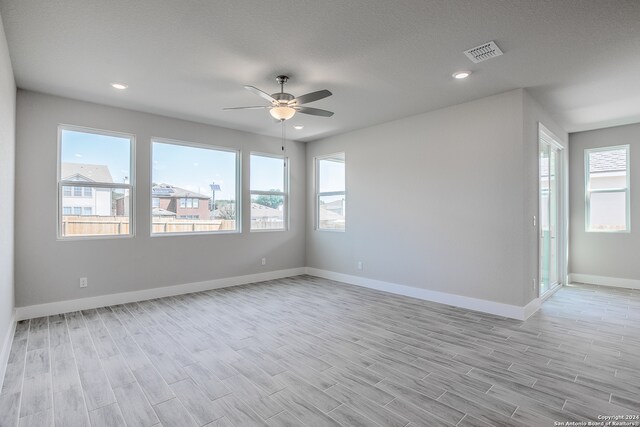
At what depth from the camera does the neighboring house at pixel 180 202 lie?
197 inches

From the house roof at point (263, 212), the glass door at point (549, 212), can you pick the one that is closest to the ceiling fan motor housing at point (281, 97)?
the house roof at point (263, 212)

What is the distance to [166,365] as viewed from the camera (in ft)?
9.04

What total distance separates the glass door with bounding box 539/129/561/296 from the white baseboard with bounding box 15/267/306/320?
14.5 ft

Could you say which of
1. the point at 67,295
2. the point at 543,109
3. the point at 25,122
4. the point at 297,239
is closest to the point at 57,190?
the point at 25,122

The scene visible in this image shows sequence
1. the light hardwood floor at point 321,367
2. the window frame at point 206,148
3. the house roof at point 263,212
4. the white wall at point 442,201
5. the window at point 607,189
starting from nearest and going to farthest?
the light hardwood floor at point 321,367 → the white wall at point 442,201 → the window frame at point 206,148 → the window at point 607,189 → the house roof at point 263,212

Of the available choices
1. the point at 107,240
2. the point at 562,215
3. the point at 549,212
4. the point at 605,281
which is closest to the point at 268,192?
the point at 107,240

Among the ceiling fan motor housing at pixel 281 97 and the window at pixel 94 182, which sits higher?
the ceiling fan motor housing at pixel 281 97

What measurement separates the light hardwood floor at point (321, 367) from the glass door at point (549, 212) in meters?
0.72

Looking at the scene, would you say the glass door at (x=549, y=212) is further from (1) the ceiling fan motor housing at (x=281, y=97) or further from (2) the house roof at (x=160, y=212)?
(2) the house roof at (x=160, y=212)

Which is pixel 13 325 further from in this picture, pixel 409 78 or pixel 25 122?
pixel 409 78

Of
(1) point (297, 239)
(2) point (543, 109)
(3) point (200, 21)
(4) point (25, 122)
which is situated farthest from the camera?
(1) point (297, 239)

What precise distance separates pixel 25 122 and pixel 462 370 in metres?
5.38

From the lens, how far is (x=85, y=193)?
4.38 metres

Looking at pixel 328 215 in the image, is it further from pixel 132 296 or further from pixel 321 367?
pixel 321 367
